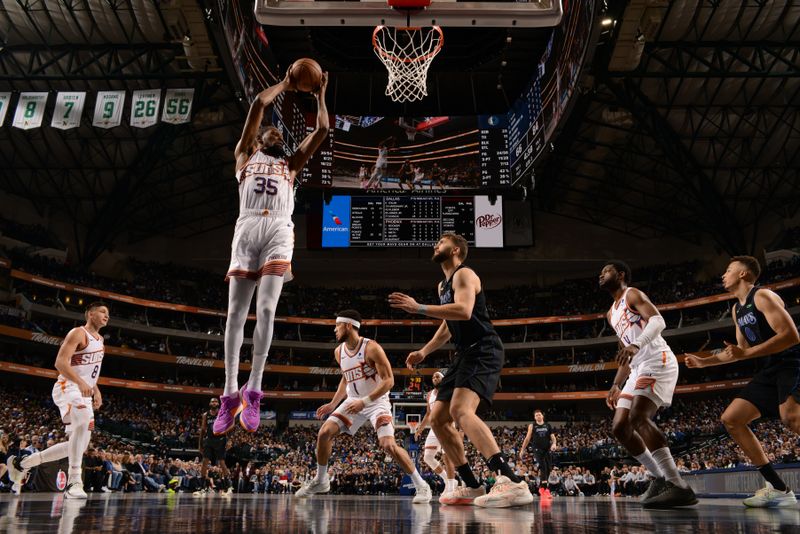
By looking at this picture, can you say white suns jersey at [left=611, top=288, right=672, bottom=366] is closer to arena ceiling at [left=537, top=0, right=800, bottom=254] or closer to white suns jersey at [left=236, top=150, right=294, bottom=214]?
white suns jersey at [left=236, top=150, right=294, bottom=214]

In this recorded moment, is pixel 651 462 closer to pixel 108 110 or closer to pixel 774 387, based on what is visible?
pixel 774 387

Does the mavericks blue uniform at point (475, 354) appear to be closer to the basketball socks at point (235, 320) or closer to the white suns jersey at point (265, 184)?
the white suns jersey at point (265, 184)

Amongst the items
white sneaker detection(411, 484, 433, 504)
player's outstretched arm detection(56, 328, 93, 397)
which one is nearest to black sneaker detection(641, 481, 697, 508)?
white sneaker detection(411, 484, 433, 504)

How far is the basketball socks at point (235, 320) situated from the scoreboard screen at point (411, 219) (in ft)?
62.1

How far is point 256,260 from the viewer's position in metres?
4.70

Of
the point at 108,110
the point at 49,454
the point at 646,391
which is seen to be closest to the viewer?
the point at 646,391

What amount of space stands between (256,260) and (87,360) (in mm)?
4353

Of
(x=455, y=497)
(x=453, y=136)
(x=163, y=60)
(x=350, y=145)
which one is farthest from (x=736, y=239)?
(x=455, y=497)

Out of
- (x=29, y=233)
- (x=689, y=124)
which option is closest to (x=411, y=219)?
(x=689, y=124)

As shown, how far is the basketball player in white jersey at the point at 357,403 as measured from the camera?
734cm

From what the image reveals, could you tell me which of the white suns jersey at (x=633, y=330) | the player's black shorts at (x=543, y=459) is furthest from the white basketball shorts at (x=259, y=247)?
the player's black shorts at (x=543, y=459)

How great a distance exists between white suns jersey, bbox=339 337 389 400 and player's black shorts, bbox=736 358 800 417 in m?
4.07

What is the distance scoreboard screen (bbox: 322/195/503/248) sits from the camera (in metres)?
23.8

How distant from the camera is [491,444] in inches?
212
